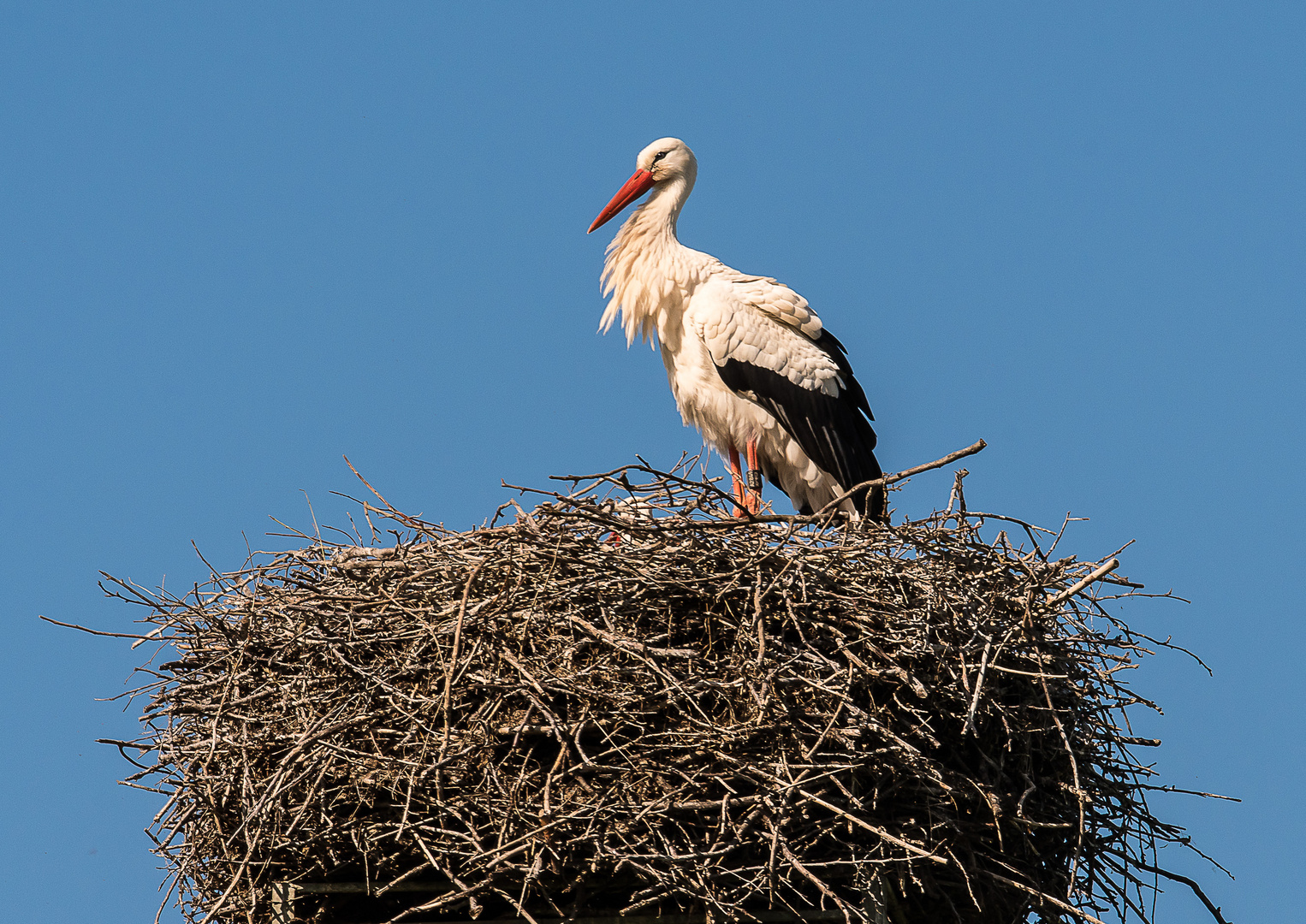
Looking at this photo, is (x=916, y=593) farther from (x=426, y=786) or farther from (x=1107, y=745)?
(x=426, y=786)

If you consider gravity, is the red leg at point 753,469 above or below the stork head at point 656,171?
below

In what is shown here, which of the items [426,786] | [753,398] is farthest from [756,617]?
[753,398]

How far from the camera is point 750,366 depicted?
23.2 feet

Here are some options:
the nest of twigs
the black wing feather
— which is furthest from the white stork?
the nest of twigs

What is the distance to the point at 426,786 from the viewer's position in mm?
4352

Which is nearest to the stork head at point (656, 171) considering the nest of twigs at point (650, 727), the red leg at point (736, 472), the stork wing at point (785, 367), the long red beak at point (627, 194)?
the long red beak at point (627, 194)

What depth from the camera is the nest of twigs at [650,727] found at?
4262mm

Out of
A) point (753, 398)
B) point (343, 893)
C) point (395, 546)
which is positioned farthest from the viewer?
point (753, 398)

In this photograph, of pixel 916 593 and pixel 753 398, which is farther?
pixel 753 398

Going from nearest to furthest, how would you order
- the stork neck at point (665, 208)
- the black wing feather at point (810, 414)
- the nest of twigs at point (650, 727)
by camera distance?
the nest of twigs at point (650, 727) < the black wing feather at point (810, 414) < the stork neck at point (665, 208)

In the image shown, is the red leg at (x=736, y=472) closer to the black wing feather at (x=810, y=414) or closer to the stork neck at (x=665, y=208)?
the black wing feather at (x=810, y=414)

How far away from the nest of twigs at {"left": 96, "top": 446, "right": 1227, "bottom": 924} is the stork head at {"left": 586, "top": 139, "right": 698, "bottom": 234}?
2988 millimetres

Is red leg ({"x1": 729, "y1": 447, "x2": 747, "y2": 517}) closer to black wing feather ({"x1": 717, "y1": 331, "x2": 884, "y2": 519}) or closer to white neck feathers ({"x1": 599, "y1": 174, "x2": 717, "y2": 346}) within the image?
black wing feather ({"x1": 717, "y1": 331, "x2": 884, "y2": 519})

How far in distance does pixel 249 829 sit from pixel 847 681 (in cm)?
169
